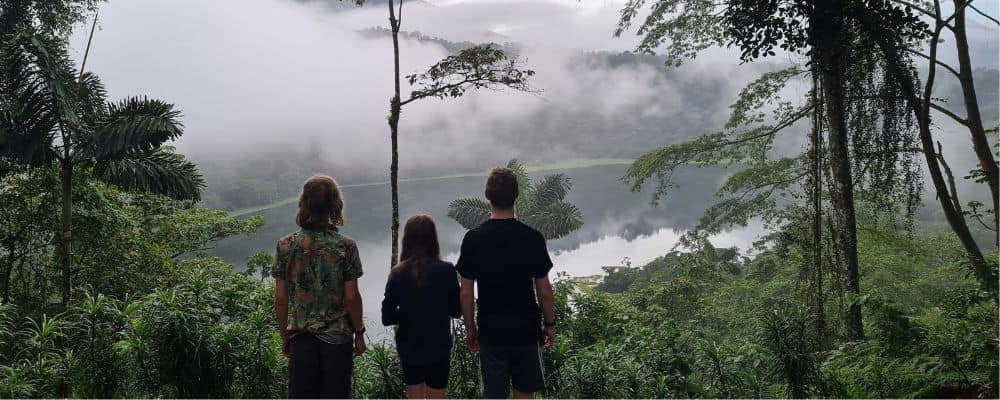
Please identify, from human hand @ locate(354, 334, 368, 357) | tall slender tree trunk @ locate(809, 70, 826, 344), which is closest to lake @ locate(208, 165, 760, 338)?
tall slender tree trunk @ locate(809, 70, 826, 344)

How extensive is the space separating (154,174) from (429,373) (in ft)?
21.5

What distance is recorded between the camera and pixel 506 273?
2568mm

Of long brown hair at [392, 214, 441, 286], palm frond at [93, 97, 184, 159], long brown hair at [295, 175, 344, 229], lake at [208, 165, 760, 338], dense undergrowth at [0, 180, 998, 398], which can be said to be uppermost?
lake at [208, 165, 760, 338]

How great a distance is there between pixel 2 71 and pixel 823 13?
8756 millimetres

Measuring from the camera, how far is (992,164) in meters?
5.74

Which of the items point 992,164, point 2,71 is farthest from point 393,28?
point 992,164

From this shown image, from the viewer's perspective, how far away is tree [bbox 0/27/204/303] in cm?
680

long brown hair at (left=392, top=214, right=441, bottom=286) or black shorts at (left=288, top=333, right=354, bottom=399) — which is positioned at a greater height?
long brown hair at (left=392, top=214, right=441, bottom=286)

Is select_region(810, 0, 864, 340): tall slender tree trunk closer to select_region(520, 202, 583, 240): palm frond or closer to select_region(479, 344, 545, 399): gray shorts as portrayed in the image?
select_region(479, 344, 545, 399): gray shorts

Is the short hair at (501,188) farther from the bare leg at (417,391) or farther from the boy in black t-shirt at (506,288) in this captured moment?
the bare leg at (417,391)

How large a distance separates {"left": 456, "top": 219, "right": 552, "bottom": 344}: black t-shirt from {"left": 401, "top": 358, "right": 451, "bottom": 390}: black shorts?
264 millimetres

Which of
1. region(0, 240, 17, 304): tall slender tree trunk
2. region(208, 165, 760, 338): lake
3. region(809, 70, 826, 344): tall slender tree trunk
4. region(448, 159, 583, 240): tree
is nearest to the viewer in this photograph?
region(809, 70, 826, 344): tall slender tree trunk

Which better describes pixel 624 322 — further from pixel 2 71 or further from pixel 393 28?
pixel 2 71

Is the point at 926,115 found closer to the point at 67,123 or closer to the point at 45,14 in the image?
the point at 67,123
